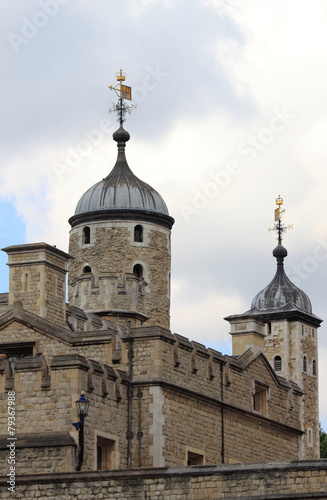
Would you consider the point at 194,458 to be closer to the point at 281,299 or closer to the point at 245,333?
the point at 245,333

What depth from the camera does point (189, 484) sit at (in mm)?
29359

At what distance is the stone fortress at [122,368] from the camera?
35938 mm

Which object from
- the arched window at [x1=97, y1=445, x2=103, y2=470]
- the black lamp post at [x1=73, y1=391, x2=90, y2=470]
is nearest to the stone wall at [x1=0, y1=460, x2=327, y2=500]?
the black lamp post at [x1=73, y1=391, x2=90, y2=470]

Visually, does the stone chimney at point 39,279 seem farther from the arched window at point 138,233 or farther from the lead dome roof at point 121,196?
the lead dome roof at point 121,196

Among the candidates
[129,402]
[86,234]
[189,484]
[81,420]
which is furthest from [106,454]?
[86,234]

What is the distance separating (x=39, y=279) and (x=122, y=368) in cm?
368

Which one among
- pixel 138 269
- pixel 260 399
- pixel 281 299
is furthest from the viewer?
pixel 281 299

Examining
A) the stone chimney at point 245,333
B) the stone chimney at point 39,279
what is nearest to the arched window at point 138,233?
the stone chimney at point 245,333

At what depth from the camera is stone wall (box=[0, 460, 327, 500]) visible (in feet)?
93.5

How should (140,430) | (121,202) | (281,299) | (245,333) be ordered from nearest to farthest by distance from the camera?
(140,430) < (245,333) < (121,202) < (281,299)

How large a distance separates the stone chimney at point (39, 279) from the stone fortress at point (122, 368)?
38 mm

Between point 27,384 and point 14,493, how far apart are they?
5470mm

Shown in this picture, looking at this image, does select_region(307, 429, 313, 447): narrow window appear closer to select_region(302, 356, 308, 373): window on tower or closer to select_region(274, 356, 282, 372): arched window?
select_region(302, 356, 308, 373): window on tower

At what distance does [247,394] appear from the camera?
145 ft
